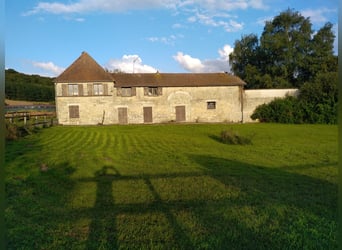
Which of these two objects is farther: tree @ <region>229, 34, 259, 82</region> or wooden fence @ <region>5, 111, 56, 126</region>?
tree @ <region>229, 34, 259, 82</region>

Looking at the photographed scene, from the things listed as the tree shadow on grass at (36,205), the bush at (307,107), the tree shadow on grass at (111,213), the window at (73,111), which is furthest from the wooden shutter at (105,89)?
the tree shadow on grass at (111,213)

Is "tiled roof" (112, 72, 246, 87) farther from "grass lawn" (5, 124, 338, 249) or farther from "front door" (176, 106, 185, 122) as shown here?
"grass lawn" (5, 124, 338, 249)

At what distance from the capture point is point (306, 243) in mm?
3686

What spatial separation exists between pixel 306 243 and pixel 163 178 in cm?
404

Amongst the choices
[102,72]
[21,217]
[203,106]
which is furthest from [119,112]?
[21,217]

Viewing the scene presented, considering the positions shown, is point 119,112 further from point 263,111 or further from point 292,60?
point 292,60

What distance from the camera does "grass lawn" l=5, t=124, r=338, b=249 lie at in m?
3.85

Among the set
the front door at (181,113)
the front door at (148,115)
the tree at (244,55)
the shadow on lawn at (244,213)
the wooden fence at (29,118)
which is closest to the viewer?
the shadow on lawn at (244,213)

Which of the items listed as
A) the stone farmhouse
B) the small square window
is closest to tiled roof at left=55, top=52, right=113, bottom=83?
the stone farmhouse

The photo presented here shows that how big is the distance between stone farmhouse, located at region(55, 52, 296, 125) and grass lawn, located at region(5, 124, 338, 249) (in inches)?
891

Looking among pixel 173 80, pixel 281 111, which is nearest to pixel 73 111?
pixel 173 80

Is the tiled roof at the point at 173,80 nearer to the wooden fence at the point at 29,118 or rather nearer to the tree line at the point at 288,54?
the wooden fence at the point at 29,118

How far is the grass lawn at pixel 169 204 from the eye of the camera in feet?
12.6

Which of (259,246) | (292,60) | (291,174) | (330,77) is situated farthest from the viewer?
(292,60)
